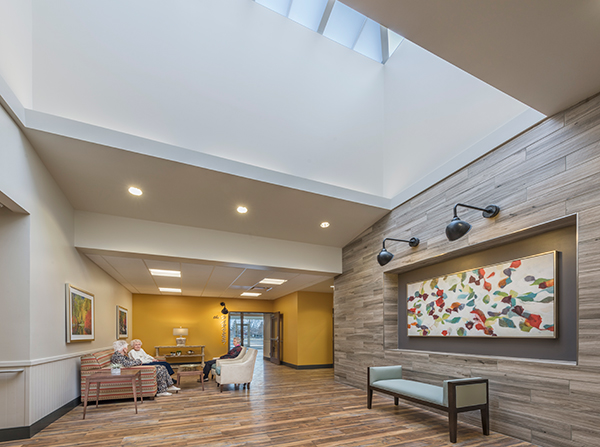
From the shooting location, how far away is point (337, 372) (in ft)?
26.4

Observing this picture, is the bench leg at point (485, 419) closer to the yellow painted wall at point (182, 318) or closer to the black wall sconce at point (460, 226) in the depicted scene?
the black wall sconce at point (460, 226)

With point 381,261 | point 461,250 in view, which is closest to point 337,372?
point 381,261

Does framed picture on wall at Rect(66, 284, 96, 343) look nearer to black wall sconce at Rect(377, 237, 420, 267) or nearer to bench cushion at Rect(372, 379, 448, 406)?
bench cushion at Rect(372, 379, 448, 406)

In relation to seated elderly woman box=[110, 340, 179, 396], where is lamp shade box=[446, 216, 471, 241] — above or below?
above

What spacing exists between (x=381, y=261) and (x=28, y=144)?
198 inches

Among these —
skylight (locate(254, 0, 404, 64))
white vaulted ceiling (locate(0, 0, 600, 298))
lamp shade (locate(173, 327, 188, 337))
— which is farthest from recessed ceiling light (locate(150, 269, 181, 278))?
skylight (locate(254, 0, 404, 64))

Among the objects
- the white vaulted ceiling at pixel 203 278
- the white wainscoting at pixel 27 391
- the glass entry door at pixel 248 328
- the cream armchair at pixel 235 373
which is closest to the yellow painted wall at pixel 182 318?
the glass entry door at pixel 248 328

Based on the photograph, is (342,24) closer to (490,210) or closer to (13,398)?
(490,210)

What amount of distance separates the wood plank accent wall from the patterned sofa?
4306 mm

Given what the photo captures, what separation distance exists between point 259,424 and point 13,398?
9.31 feet

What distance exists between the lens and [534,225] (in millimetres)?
3826

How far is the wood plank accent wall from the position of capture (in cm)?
328

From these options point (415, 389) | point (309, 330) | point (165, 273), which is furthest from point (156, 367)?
point (309, 330)

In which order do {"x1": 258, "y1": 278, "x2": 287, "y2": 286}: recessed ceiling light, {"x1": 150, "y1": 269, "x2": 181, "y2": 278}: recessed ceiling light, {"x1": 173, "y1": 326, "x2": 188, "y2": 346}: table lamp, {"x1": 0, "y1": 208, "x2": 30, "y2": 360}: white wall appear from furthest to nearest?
{"x1": 173, "y1": 326, "x2": 188, "y2": 346}: table lamp, {"x1": 258, "y1": 278, "x2": 287, "y2": 286}: recessed ceiling light, {"x1": 150, "y1": 269, "x2": 181, "y2": 278}: recessed ceiling light, {"x1": 0, "y1": 208, "x2": 30, "y2": 360}: white wall
